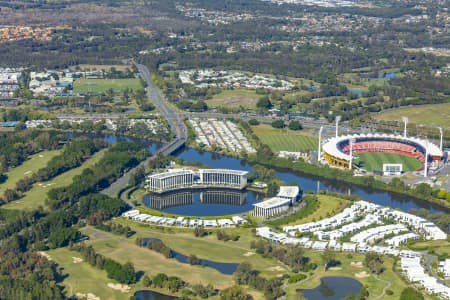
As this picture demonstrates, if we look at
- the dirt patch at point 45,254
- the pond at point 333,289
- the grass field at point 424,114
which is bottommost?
the pond at point 333,289

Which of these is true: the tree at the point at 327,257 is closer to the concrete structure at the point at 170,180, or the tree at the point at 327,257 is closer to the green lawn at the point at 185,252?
the green lawn at the point at 185,252

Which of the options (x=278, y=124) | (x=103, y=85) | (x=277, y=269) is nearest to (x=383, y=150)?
(x=278, y=124)

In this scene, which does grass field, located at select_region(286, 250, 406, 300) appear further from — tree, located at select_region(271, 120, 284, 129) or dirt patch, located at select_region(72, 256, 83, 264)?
tree, located at select_region(271, 120, 284, 129)

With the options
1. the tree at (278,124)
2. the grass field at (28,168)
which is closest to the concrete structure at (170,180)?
the grass field at (28,168)

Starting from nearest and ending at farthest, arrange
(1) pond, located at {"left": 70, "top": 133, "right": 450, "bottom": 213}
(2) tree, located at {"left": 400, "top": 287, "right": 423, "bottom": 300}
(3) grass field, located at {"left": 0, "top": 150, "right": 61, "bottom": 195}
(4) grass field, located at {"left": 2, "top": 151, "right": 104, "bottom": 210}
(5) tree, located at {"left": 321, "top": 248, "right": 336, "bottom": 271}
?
(2) tree, located at {"left": 400, "top": 287, "right": 423, "bottom": 300}
(5) tree, located at {"left": 321, "top": 248, "right": 336, "bottom": 271}
(4) grass field, located at {"left": 2, "top": 151, "right": 104, "bottom": 210}
(1) pond, located at {"left": 70, "top": 133, "right": 450, "bottom": 213}
(3) grass field, located at {"left": 0, "top": 150, "right": 61, "bottom": 195}

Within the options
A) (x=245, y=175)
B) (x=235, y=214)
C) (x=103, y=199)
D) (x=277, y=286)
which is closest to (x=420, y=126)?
(x=245, y=175)

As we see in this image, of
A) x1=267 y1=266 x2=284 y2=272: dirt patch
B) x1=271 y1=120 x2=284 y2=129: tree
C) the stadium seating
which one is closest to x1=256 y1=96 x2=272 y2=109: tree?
x1=271 y1=120 x2=284 y2=129: tree
